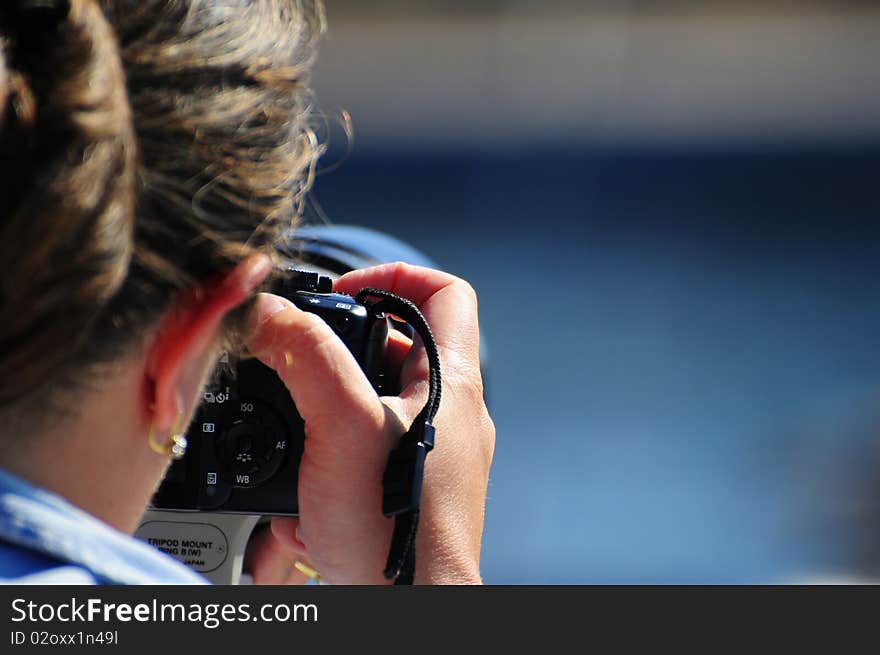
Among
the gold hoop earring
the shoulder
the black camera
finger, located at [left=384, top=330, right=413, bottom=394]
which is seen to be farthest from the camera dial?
the shoulder

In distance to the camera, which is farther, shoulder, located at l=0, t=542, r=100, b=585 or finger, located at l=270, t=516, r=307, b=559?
finger, located at l=270, t=516, r=307, b=559

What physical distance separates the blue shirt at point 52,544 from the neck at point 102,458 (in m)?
0.02

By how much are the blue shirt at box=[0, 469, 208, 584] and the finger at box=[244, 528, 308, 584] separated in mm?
512

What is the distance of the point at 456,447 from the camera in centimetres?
90

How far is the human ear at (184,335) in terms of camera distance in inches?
24.0

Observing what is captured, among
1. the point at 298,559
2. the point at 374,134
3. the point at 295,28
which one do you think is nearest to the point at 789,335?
the point at 374,134

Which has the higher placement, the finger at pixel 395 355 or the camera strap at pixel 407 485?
the finger at pixel 395 355

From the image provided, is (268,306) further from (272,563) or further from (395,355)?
(272,563)

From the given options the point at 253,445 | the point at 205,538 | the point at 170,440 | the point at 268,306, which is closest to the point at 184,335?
the point at 170,440

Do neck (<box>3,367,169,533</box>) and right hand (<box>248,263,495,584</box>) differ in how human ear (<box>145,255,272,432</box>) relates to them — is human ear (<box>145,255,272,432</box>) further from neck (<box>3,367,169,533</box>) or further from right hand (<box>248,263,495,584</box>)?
right hand (<box>248,263,495,584</box>)

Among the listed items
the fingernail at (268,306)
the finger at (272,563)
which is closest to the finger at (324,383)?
the fingernail at (268,306)

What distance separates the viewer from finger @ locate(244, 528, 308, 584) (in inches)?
42.3

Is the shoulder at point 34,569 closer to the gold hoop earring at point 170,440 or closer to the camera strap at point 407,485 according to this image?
the gold hoop earring at point 170,440

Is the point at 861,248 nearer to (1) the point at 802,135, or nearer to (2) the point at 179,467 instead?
(1) the point at 802,135
